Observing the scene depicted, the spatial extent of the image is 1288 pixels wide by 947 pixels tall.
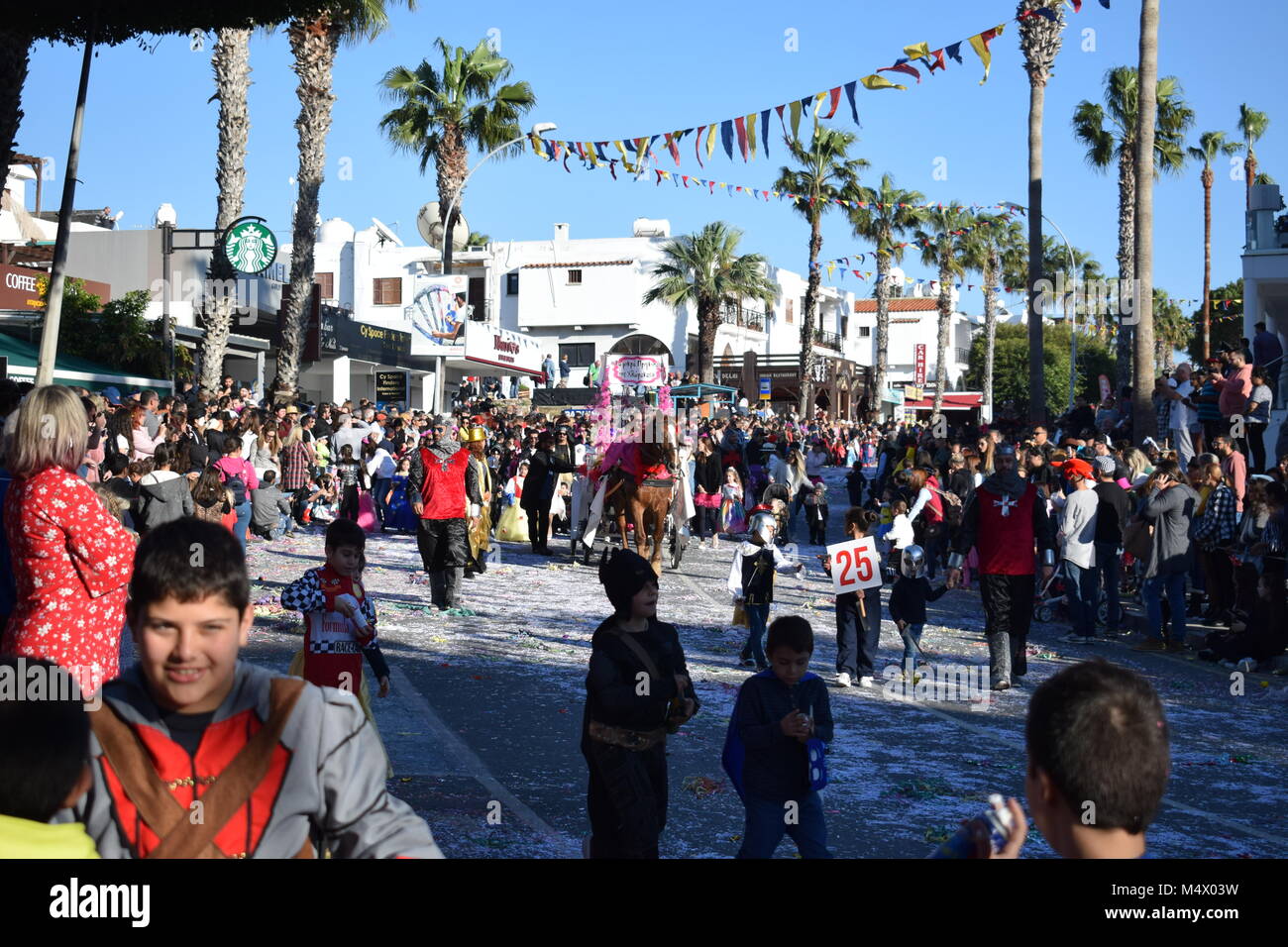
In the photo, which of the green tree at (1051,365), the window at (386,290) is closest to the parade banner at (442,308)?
the window at (386,290)

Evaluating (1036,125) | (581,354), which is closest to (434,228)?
(581,354)

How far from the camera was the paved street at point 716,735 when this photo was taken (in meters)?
7.12

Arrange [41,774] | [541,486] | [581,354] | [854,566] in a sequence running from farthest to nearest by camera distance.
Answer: [581,354], [541,486], [854,566], [41,774]

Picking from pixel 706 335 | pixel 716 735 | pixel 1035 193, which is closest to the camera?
pixel 716 735

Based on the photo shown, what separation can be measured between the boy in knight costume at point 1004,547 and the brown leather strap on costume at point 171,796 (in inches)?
360

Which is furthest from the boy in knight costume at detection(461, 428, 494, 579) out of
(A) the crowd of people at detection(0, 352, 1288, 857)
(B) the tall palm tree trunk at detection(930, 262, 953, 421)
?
(B) the tall palm tree trunk at detection(930, 262, 953, 421)

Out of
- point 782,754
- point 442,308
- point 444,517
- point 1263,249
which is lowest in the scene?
point 782,754

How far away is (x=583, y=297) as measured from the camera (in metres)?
64.7

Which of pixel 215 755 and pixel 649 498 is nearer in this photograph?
pixel 215 755

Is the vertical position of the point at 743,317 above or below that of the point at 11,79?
above

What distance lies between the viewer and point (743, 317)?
229 ft

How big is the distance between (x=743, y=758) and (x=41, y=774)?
11.9 feet

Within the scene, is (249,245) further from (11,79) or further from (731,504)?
(11,79)
